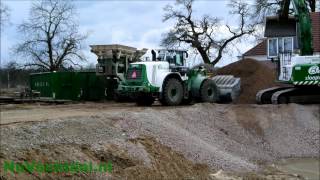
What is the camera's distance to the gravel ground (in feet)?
38.7

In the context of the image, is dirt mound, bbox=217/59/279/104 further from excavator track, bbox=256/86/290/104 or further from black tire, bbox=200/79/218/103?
black tire, bbox=200/79/218/103

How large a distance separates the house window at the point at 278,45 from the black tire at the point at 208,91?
131 inches

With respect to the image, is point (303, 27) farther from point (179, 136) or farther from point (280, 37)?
point (179, 136)

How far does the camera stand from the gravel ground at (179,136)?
11797 millimetres

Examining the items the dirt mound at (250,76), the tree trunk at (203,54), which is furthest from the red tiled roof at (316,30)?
the tree trunk at (203,54)

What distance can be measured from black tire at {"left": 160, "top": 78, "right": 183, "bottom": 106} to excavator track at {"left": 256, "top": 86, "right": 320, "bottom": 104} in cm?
414

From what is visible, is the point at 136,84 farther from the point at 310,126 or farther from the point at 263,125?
the point at 310,126

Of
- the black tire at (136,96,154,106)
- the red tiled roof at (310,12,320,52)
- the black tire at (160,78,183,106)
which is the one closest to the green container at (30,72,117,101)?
the black tire at (136,96,154,106)

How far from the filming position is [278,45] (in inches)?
977

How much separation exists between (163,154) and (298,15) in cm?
1227

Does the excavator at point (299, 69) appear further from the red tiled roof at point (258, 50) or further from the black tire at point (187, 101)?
the red tiled roof at point (258, 50)

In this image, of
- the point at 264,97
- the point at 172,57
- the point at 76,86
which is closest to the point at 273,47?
the point at 264,97

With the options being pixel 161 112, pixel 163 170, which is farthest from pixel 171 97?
pixel 163 170

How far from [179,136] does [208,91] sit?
837 centimetres
